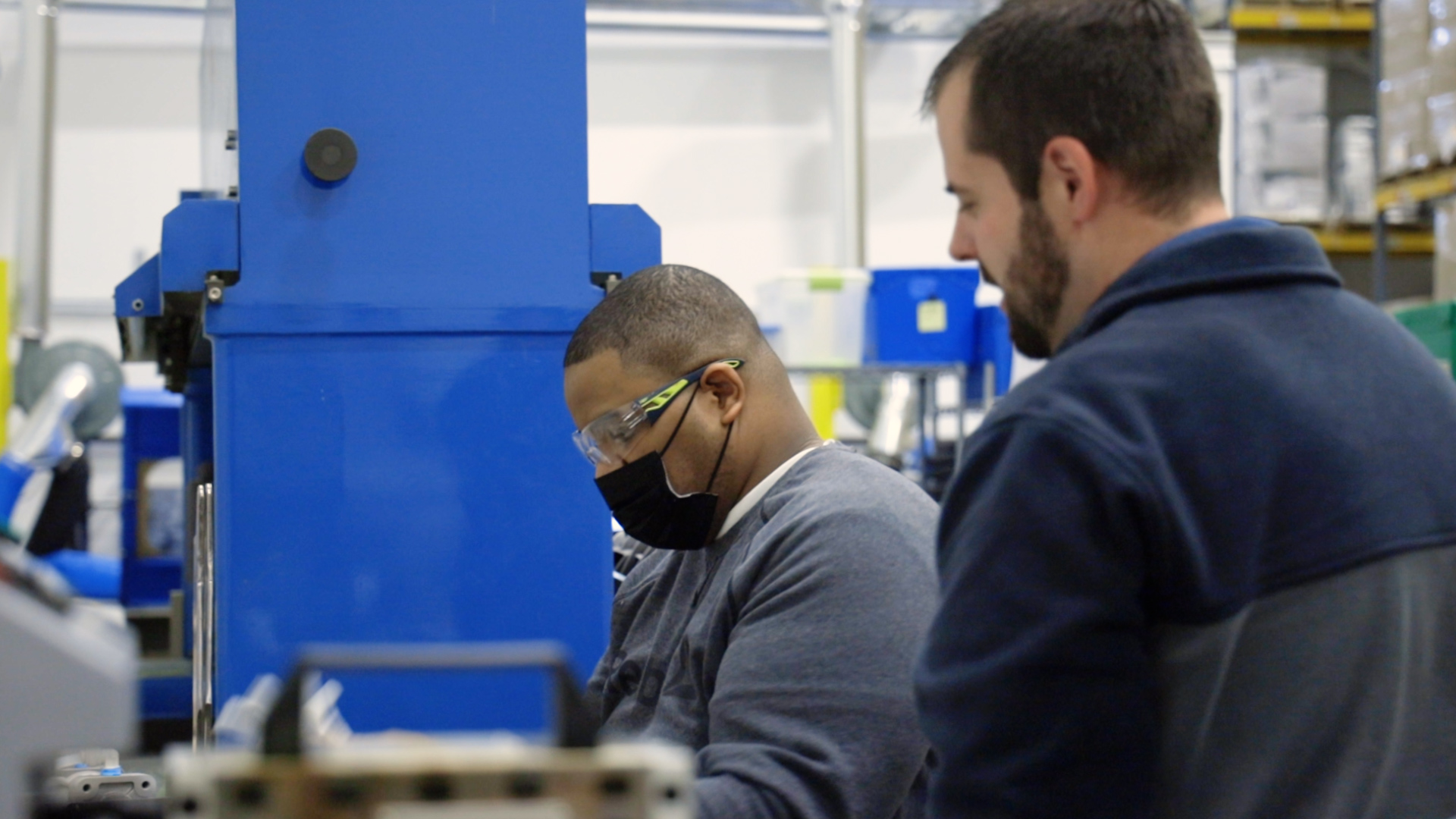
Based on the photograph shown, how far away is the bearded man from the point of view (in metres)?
0.86

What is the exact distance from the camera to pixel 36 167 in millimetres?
6059

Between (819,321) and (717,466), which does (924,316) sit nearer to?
(819,321)

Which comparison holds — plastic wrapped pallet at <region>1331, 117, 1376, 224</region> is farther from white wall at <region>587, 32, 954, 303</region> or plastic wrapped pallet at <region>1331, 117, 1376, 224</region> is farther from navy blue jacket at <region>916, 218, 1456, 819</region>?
navy blue jacket at <region>916, 218, 1456, 819</region>

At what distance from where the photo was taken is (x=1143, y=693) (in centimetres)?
87

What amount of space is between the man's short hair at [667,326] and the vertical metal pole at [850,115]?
5375 mm

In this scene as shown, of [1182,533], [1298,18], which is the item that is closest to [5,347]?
[1182,533]

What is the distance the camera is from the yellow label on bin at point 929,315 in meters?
5.70

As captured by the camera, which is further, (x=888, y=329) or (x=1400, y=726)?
(x=888, y=329)

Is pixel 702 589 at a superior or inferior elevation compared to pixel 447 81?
inferior

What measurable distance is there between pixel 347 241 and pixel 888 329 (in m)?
4.13

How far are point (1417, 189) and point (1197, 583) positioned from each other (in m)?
5.11

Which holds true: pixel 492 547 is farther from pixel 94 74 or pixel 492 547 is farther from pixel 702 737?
pixel 94 74

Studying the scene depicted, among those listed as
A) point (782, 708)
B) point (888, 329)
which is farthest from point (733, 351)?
point (888, 329)

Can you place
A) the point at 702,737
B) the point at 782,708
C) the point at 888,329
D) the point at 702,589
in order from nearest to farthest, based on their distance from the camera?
the point at 782,708, the point at 702,737, the point at 702,589, the point at 888,329
